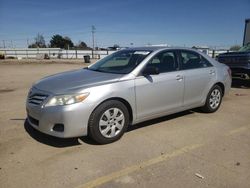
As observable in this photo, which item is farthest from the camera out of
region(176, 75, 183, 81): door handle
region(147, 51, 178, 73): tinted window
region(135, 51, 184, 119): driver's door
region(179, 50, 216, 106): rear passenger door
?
region(179, 50, 216, 106): rear passenger door

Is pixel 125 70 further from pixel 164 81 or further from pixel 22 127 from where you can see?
pixel 22 127

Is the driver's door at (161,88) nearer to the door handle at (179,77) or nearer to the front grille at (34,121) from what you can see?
the door handle at (179,77)

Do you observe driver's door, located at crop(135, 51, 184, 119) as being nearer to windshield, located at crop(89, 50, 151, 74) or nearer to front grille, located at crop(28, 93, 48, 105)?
windshield, located at crop(89, 50, 151, 74)

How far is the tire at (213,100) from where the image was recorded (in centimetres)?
604

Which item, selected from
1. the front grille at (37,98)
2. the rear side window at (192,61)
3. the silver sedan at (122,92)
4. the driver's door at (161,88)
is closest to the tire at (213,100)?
the silver sedan at (122,92)

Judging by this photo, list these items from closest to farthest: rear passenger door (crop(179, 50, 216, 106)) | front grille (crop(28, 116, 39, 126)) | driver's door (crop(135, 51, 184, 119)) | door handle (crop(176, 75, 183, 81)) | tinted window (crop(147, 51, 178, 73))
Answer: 1. front grille (crop(28, 116, 39, 126))
2. driver's door (crop(135, 51, 184, 119))
3. tinted window (crop(147, 51, 178, 73))
4. door handle (crop(176, 75, 183, 81))
5. rear passenger door (crop(179, 50, 216, 106))

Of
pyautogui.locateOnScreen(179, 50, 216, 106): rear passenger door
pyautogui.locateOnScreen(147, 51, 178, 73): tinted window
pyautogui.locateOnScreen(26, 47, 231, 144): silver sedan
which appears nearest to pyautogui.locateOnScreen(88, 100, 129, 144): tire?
pyautogui.locateOnScreen(26, 47, 231, 144): silver sedan

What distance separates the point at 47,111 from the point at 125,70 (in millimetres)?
1573

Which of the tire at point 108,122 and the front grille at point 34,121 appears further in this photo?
the front grille at point 34,121

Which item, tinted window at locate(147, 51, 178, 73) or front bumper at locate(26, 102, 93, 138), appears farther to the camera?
tinted window at locate(147, 51, 178, 73)

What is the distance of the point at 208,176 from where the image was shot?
10.9 feet

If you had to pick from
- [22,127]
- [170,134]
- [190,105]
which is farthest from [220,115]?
[22,127]

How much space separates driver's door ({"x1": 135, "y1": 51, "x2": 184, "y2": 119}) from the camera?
183 inches

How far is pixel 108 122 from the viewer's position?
14.1 ft
